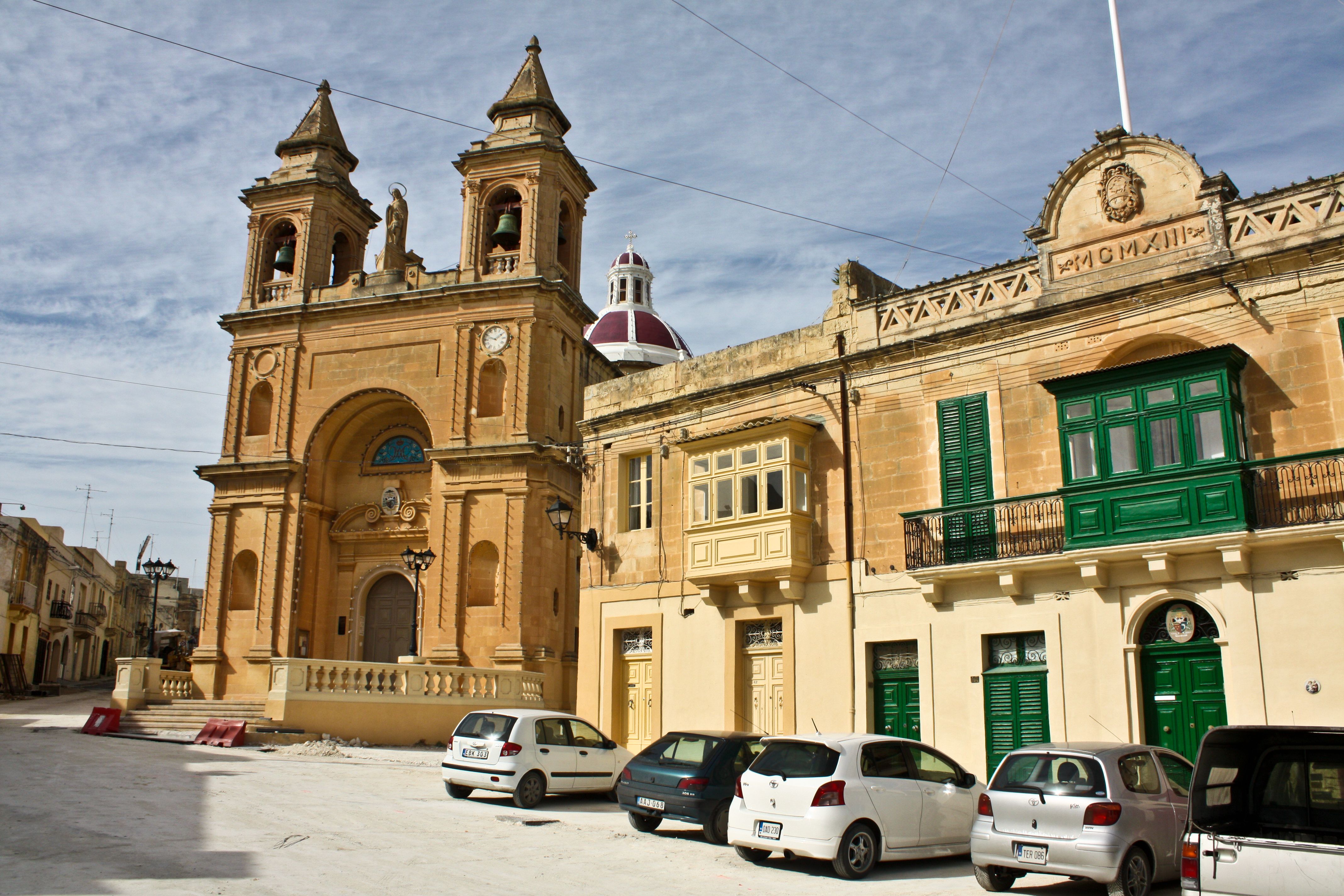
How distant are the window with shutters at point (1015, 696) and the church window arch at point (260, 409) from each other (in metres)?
24.4

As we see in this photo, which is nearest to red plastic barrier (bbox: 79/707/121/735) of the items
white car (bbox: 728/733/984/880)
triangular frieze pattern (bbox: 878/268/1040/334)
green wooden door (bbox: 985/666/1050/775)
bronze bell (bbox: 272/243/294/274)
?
bronze bell (bbox: 272/243/294/274)

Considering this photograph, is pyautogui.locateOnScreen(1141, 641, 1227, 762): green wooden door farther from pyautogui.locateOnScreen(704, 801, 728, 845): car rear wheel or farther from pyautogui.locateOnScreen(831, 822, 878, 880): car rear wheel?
pyautogui.locateOnScreen(704, 801, 728, 845): car rear wheel

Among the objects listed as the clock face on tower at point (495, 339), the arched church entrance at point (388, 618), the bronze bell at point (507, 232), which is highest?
the bronze bell at point (507, 232)

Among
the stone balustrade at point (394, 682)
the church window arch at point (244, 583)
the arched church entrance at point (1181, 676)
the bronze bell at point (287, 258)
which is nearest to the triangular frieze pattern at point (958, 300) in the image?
the arched church entrance at point (1181, 676)

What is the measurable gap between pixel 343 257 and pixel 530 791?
25.3 m

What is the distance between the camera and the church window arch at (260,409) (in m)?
32.8

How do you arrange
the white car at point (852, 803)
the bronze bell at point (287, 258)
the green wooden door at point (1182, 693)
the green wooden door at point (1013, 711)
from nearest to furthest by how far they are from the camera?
the white car at point (852, 803), the green wooden door at point (1182, 693), the green wooden door at point (1013, 711), the bronze bell at point (287, 258)

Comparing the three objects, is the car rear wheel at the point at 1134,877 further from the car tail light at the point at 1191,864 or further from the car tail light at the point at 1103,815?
the car tail light at the point at 1191,864

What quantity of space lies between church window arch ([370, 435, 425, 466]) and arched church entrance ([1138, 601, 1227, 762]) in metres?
23.2

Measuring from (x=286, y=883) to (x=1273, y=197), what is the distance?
13700 millimetres

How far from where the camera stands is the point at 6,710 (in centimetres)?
3288

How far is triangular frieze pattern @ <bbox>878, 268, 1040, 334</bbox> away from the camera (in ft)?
53.3

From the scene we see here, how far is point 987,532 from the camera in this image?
1563 centimetres

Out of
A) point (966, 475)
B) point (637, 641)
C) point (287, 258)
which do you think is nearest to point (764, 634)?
point (637, 641)
